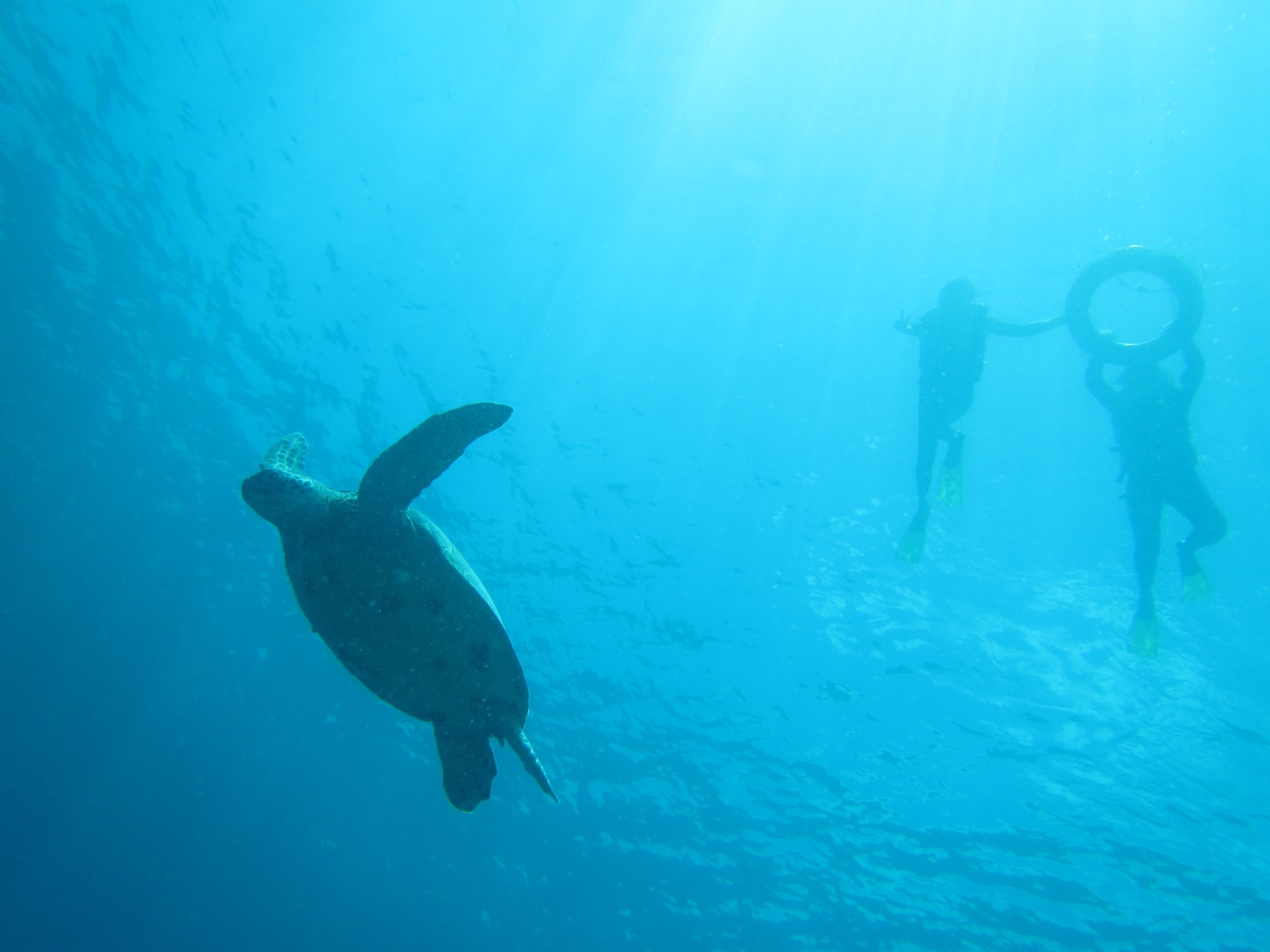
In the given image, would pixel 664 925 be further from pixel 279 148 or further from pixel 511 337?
pixel 279 148

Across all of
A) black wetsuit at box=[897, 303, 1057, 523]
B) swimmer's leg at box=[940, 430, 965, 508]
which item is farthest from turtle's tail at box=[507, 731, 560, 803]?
swimmer's leg at box=[940, 430, 965, 508]

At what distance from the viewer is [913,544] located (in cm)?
905

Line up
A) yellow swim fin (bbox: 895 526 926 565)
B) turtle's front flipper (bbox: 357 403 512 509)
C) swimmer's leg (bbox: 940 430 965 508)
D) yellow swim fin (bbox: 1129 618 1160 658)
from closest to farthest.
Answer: turtle's front flipper (bbox: 357 403 512 509), yellow swim fin (bbox: 1129 618 1160 658), yellow swim fin (bbox: 895 526 926 565), swimmer's leg (bbox: 940 430 965 508)

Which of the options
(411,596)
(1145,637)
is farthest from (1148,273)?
(411,596)

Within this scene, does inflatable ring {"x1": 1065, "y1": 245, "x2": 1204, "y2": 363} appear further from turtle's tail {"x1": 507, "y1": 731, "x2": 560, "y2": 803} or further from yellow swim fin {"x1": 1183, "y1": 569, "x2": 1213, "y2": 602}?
turtle's tail {"x1": 507, "y1": 731, "x2": 560, "y2": 803}

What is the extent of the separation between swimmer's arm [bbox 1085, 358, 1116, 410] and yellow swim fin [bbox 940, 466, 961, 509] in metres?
1.98

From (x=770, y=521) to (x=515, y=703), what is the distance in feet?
33.9

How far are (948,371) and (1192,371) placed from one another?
290cm

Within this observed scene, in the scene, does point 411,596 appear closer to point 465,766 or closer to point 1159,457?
point 465,766

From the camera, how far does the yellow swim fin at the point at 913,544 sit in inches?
354

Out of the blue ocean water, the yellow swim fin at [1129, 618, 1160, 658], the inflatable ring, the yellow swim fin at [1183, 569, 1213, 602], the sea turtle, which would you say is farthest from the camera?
the blue ocean water

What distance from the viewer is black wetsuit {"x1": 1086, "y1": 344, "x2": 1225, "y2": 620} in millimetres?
7965

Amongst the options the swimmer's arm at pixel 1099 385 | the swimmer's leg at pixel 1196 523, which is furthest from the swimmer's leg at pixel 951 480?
the swimmer's leg at pixel 1196 523

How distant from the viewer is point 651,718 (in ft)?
57.5
